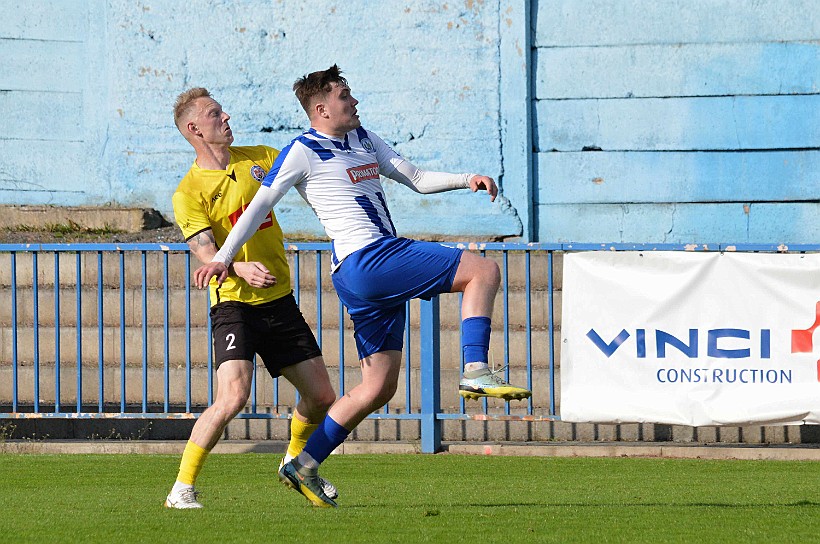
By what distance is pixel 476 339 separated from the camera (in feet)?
19.0

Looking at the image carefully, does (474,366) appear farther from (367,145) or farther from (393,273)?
(367,145)

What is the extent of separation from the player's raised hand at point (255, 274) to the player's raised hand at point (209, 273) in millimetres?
98

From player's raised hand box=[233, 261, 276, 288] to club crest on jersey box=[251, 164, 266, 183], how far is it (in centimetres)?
82

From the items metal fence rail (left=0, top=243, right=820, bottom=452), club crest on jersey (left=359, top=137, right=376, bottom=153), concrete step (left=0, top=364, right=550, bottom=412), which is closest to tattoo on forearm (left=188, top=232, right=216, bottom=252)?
club crest on jersey (left=359, top=137, right=376, bottom=153)

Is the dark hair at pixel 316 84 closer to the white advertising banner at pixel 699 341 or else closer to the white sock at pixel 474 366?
the white sock at pixel 474 366

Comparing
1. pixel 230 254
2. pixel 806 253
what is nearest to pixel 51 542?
pixel 230 254

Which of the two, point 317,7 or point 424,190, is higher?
point 317,7

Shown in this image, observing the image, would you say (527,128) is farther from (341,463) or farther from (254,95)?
(341,463)

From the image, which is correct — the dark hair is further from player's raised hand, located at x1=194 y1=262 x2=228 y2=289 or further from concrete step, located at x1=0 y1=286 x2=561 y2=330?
concrete step, located at x1=0 y1=286 x2=561 y2=330

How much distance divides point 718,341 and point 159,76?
18.7 feet

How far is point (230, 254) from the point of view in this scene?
595 centimetres

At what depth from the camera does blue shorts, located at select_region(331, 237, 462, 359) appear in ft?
19.1

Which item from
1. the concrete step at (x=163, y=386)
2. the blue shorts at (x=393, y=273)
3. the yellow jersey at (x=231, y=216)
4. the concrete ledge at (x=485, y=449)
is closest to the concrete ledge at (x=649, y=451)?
the concrete ledge at (x=485, y=449)

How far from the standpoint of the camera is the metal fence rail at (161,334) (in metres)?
9.66
